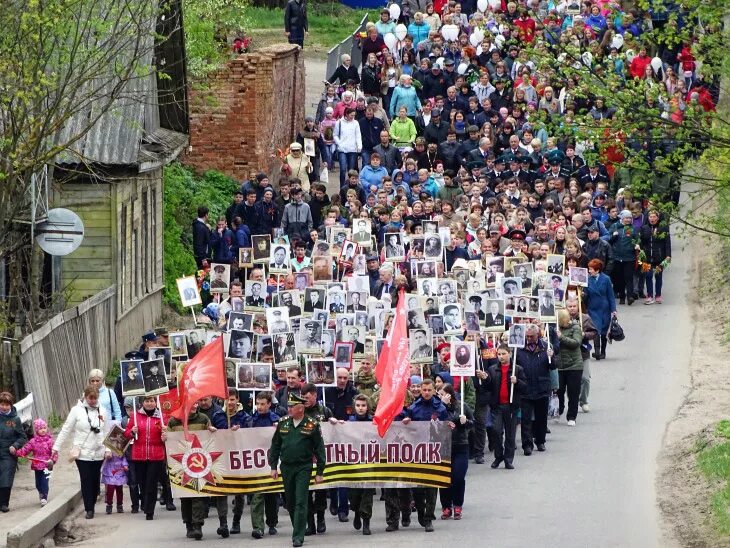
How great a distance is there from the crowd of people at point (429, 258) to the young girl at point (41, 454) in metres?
0.03

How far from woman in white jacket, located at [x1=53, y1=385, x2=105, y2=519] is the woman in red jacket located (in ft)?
1.20

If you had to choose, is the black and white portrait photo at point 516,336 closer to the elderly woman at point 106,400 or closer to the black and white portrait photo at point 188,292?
the black and white portrait photo at point 188,292

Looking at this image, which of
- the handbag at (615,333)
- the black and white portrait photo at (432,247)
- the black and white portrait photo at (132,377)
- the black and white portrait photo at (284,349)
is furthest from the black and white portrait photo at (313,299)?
the black and white portrait photo at (132,377)

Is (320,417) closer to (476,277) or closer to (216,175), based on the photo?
(476,277)

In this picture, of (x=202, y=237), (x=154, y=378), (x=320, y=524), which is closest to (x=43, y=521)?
(x=154, y=378)

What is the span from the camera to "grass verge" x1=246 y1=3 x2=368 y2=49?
51719mm

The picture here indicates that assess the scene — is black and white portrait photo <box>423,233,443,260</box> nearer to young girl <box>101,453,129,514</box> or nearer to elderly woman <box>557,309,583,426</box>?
A: elderly woman <box>557,309,583,426</box>

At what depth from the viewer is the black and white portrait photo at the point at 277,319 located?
76.7 feet

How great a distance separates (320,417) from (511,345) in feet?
15.1

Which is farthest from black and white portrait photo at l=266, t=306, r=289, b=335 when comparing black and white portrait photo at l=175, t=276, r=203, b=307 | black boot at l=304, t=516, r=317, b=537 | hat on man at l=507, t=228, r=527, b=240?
hat on man at l=507, t=228, r=527, b=240

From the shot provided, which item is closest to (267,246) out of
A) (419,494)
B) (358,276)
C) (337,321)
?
(358,276)

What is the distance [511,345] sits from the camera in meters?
23.0

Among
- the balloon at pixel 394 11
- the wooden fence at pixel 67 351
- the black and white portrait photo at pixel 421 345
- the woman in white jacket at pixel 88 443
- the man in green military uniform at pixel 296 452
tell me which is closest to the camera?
the man in green military uniform at pixel 296 452

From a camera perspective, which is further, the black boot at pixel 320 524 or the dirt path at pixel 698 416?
the dirt path at pixel 698 416
